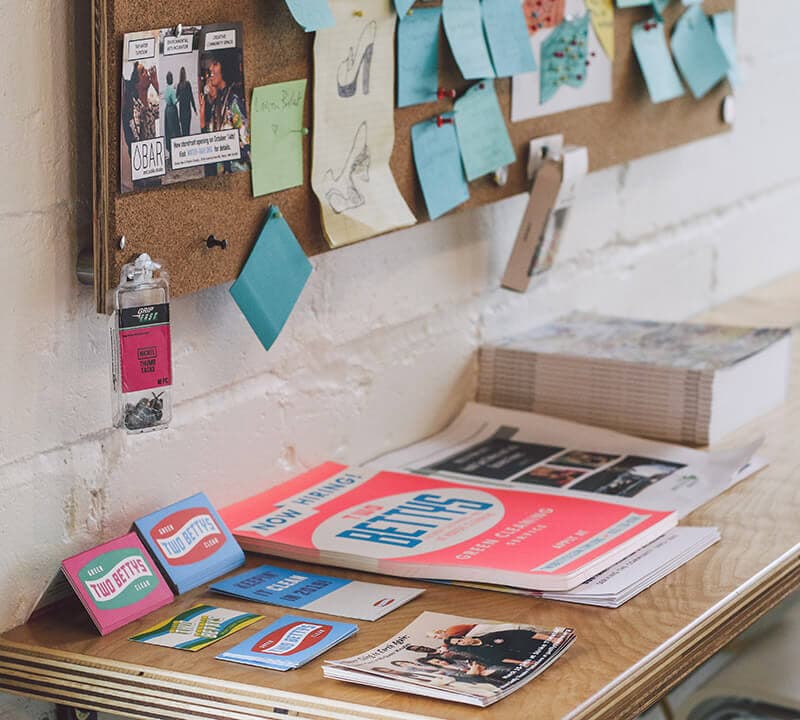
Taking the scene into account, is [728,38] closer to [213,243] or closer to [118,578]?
[213,243]

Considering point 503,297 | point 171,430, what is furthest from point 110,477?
point 503,297

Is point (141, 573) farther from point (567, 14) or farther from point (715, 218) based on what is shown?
point (715, 218)

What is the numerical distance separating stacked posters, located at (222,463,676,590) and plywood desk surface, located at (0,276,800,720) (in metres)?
0.02

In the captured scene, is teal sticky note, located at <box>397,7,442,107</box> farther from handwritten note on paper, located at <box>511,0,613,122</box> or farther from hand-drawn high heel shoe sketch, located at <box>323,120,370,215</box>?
handwritten note on paper, located at <box>511,0,613,122</box>

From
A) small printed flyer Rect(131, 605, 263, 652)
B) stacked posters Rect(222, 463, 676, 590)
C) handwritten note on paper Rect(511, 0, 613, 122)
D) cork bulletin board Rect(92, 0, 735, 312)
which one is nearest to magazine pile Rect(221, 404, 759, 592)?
stacked posters Rect(222, 463, 676, 590)

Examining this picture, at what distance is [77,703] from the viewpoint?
0.98 m

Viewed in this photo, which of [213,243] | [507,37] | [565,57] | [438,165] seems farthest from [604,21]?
[213,243]

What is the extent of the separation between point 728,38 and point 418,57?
75cm

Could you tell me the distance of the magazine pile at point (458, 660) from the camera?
88cm

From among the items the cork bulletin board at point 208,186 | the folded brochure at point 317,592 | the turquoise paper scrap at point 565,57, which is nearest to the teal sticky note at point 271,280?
the cork bulletin board at point 208,186

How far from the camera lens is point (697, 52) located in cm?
185

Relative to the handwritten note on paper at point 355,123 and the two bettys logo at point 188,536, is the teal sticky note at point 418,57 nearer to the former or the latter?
the handwritten note on paper at point 355,123

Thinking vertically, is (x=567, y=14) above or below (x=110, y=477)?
above

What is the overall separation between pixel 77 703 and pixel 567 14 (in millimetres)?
999
